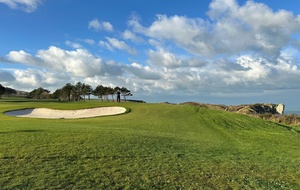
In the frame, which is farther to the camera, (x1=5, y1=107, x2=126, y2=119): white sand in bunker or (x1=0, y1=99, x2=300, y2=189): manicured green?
(x1=5, y1=107, x2=126, y2=119): white sand in bunker

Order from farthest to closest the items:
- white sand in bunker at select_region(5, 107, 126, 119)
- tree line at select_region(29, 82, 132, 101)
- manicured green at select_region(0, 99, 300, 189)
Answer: tree line at select_region(29, 82, 132, 101), white sand in bunker at select_region(5, 107, 126, 119), manicured green at select_region(0, 99, 300, 189)

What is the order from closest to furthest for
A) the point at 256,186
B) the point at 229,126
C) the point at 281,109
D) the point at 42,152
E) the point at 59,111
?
the point at 256,186 → the point at 42,152 → the point at 229,126 → the point at 59,111 → the point at 281,109

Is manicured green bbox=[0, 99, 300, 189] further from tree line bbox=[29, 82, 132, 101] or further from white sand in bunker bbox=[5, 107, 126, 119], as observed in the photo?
tree line bbox=[29, 82, 132, 101]

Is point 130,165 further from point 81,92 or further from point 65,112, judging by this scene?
point 81,92

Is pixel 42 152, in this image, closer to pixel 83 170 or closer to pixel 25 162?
pixel 25 162

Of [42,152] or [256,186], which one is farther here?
[42,152]

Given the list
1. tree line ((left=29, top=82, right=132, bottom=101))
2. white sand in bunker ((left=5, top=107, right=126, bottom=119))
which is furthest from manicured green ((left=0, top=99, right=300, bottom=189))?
tree line ((left=29, top=82, right=132, bottom=101))

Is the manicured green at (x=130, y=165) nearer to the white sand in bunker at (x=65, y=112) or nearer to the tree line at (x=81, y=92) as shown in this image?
the white sand in bunker at (x=65, y=112)

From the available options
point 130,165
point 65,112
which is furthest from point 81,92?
point 130,165

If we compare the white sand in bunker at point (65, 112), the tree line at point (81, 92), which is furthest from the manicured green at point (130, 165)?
the tree line at point (81, 92)

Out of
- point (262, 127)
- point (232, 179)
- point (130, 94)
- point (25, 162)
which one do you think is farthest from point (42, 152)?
point (130, 94)

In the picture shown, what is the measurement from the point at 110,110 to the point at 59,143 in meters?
30.4

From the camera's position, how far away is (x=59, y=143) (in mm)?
13688

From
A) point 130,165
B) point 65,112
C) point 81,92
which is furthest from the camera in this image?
point 81,92
